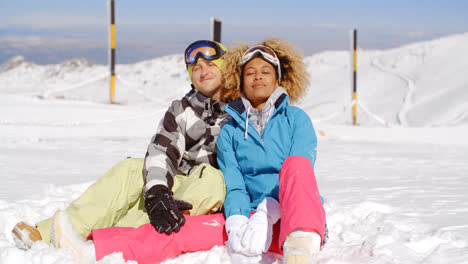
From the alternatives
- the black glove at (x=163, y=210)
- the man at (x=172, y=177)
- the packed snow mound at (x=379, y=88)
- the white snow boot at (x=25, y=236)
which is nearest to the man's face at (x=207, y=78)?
the man at (x=172, y=177)

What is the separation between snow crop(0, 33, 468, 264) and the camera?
231cm

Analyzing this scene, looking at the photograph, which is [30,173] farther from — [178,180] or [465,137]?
[465,137]

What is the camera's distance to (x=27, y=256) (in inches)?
79.7

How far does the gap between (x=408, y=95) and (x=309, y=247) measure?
14554 millimetres

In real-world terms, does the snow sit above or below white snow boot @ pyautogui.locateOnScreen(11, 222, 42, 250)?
below

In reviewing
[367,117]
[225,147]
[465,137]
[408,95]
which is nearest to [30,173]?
[225,147]

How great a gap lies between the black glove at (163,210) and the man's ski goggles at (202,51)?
42.4 inches

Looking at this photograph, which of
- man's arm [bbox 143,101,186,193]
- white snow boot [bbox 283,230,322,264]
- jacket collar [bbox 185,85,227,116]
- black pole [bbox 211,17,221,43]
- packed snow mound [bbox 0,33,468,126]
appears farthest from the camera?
packed snow mound [bbox 0,33,468,126]

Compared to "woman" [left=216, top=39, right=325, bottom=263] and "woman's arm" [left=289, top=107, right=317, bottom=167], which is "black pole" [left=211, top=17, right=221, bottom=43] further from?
"woman's arm" [left=289, top=107, right=317, bottom=167]

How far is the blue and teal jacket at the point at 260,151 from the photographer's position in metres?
2.38

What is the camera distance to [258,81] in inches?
102

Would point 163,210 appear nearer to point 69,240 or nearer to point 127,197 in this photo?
point 127,197

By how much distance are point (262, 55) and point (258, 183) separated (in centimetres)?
82

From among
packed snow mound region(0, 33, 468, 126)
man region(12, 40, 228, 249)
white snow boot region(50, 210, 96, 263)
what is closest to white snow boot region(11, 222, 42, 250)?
man region(12, 40, 228, 249)
